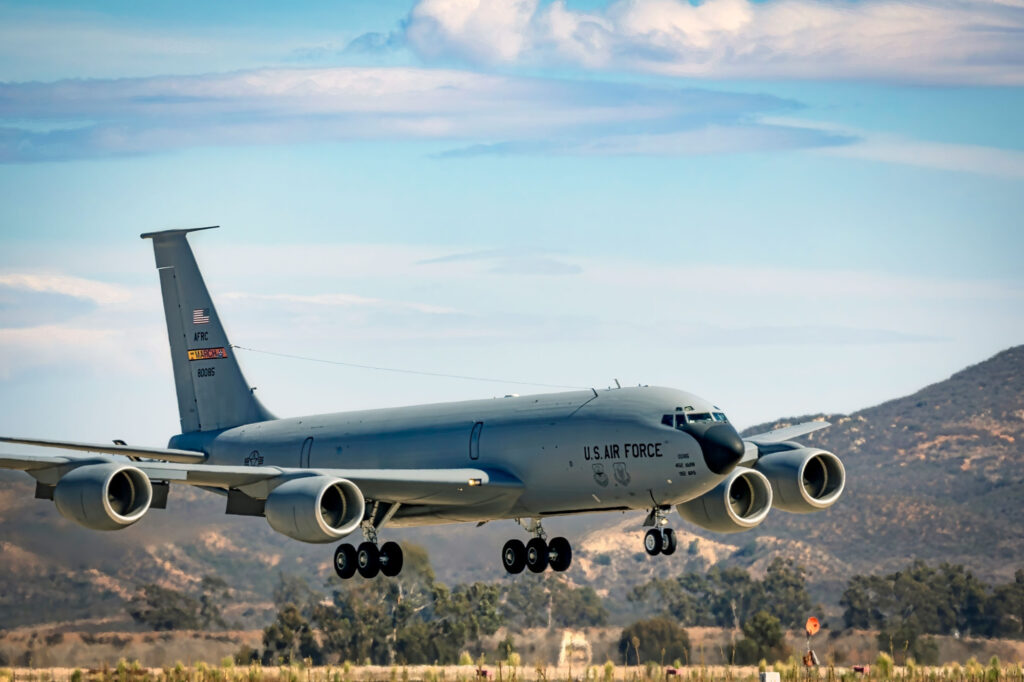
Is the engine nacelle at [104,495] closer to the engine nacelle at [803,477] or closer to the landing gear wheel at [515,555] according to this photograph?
the landing gear wheel at [515,555]

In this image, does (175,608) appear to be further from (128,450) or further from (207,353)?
(128,450)

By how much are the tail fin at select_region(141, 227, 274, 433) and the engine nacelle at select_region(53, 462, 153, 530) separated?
52.7 feet

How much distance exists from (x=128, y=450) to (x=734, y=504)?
2185 centimetres

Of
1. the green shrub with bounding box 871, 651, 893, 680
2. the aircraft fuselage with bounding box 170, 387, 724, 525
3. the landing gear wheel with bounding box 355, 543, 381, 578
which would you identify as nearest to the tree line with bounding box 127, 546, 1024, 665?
the green shrub with bounding box 871, 651, 893, 680

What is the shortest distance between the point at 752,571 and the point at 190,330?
7190 centimetres

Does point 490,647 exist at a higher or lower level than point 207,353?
lower

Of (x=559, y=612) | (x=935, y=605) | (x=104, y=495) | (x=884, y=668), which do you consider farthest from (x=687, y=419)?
(x=559, y=612)

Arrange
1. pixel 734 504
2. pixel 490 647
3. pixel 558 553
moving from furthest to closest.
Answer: pixel 490 647
pixel 734 504
pixel 558 553

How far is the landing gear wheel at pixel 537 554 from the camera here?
53.2 meters

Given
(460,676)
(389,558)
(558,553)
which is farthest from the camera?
(558,553)

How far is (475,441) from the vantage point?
2037 inches

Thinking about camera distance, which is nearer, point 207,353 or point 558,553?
point 558,553

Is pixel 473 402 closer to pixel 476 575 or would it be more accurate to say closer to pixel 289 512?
pixel 289 512

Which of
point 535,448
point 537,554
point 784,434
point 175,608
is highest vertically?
point 784,434
